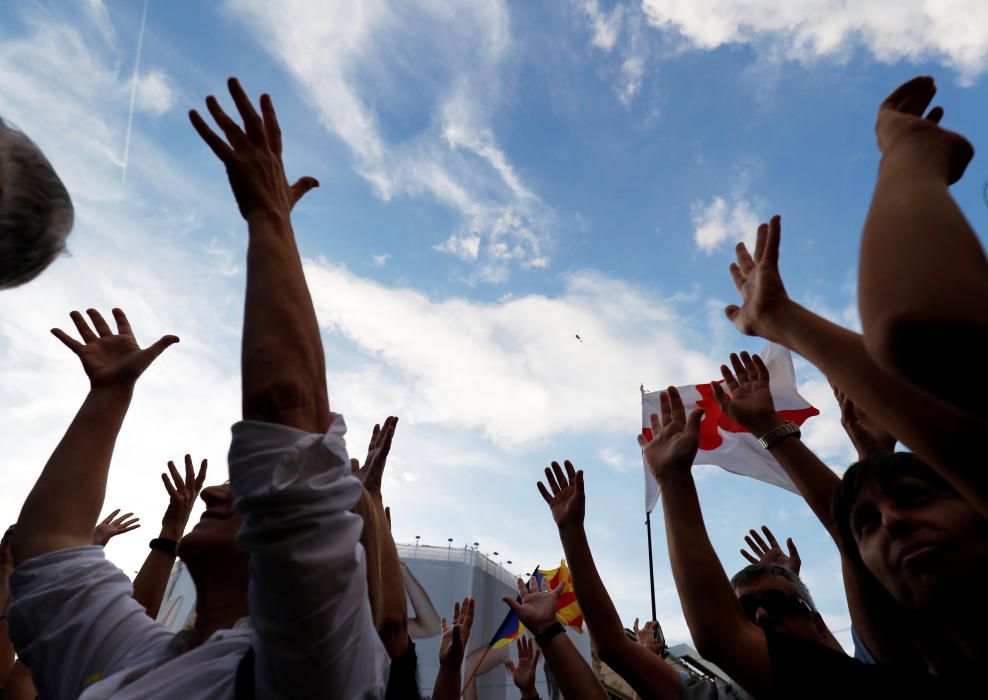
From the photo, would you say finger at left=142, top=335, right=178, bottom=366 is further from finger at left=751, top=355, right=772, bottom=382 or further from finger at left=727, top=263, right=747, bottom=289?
finger at left=751, top=355, right=772, bottom=382

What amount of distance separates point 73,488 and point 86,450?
0.41 ft

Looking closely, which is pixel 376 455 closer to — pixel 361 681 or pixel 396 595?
pixel 396 595

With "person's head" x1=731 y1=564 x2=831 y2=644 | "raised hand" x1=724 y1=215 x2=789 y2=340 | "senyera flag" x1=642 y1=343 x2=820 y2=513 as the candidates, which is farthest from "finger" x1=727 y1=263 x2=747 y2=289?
"senyera flag" x1=642 y1=343 x2=820 y2=513

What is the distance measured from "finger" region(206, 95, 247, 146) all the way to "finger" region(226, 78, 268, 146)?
0.07ft

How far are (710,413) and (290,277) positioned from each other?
18.8 ft

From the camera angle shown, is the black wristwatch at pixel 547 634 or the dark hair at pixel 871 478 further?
the black wristwatch at pixel 547 634

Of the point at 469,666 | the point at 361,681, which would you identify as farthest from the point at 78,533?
the point at 469,666

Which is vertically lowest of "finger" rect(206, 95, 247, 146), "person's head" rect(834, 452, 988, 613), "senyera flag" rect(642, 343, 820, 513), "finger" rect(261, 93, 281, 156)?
"person's head" rect(834, 452, 988, 613)

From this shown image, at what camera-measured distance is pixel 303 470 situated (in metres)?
1.17

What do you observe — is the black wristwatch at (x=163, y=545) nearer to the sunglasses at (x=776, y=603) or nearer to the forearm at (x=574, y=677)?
the forearm at (x=574, y=677)

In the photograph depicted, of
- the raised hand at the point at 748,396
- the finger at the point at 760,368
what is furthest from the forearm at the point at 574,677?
the finger at the point at 760,368

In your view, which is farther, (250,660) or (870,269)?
(250,660)

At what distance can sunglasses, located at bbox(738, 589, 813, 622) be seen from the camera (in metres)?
3.01

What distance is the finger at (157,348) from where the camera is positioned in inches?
92.4
